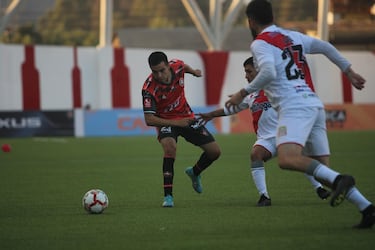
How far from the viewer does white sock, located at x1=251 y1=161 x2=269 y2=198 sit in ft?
34.5

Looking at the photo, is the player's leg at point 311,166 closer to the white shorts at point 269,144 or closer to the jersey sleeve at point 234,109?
the jersey sleeve at point 234,109

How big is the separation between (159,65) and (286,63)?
250cm

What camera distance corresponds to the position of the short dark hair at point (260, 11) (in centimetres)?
824

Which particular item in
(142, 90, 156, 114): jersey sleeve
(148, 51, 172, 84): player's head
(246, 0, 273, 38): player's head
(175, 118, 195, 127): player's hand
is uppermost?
(246, 0, 273, 38): player's head

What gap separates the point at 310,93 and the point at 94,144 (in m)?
17.1

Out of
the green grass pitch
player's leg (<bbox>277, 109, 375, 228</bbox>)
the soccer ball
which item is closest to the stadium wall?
the green grass pitch

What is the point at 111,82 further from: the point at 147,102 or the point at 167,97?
the point at 147,102

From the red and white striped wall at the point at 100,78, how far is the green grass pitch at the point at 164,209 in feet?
32.2

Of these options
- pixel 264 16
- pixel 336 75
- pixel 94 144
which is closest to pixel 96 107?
pixel 94 144

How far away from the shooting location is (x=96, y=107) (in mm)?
31375

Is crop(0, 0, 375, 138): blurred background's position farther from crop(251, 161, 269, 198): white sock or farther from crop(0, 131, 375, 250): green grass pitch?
crop(251, 161, 269, 198): white sock

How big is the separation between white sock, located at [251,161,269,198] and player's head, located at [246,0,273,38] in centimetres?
274

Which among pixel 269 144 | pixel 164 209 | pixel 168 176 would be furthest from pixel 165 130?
pixel 269 144

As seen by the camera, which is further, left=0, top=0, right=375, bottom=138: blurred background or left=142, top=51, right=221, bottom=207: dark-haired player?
left=0, top=0, right=375, bottom=138: blurred background
